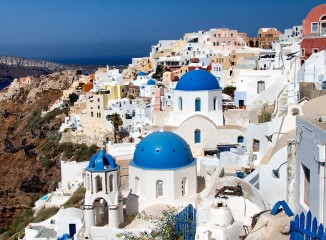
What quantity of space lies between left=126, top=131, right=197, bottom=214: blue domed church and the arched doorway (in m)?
0.80

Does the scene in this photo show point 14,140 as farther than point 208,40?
No

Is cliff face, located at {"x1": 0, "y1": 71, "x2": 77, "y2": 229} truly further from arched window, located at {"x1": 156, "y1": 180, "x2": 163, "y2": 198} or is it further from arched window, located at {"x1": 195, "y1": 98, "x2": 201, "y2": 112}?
arched window, located at {"x1": 156, "y1": 180, "x2": 163, "y2": 198}

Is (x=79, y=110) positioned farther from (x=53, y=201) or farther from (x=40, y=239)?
(x=40, y=239)

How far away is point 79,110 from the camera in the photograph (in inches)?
2000

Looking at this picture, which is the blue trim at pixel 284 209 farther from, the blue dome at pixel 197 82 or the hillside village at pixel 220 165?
the blue dome at pixel 197 82

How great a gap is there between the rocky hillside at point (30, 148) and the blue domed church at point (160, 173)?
1619 cm

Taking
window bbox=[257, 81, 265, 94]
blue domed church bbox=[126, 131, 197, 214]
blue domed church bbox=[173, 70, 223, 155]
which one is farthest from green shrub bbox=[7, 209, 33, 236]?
window bbox=[257, 81, 265, 94]

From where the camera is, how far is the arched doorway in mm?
15508

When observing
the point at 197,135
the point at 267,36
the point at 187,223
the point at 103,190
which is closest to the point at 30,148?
the point at 197,135

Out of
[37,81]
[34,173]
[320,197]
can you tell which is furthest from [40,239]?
[37,81]

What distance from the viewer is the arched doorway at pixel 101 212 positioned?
50.9 feet

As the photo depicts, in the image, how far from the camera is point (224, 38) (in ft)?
214

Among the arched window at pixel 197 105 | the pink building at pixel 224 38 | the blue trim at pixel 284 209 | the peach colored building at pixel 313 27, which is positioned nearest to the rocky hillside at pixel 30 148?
the arched window at pixel 197 105

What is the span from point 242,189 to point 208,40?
57644 millimetres
